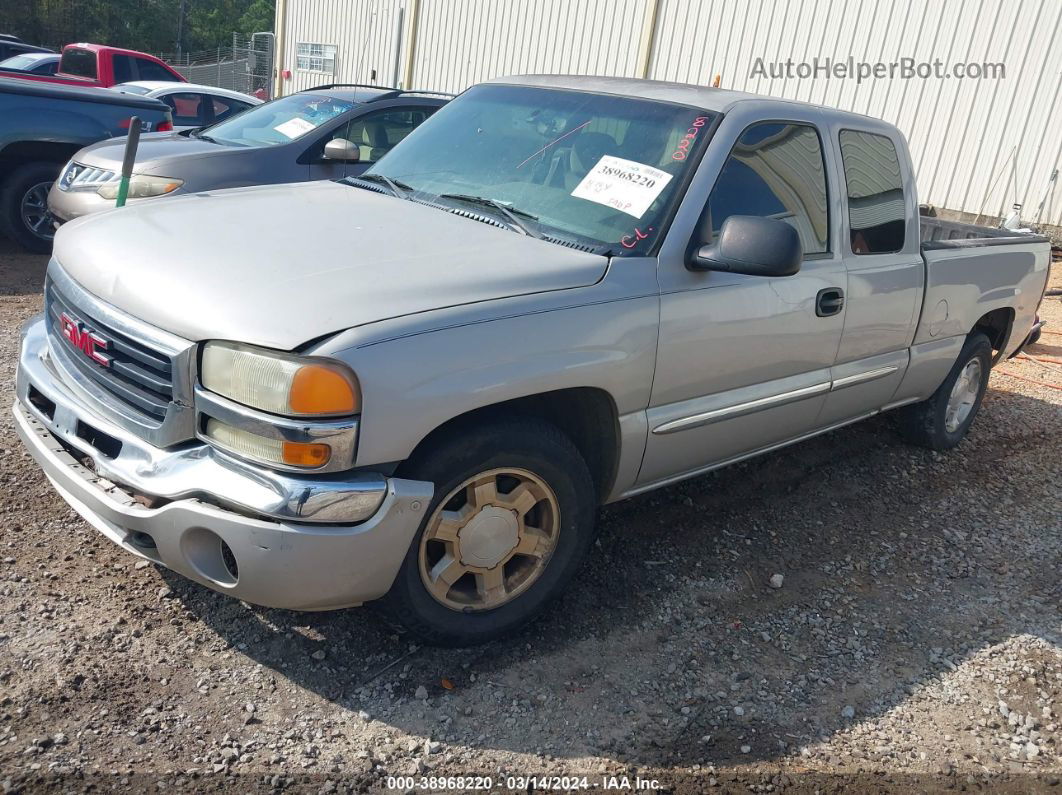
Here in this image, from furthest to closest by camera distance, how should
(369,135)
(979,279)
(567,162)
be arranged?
(369,135), (979,279), (567,162)

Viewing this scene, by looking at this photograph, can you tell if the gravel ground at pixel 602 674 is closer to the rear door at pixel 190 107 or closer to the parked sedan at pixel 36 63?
the rear door at pixel 190 107

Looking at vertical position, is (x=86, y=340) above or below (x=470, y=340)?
below

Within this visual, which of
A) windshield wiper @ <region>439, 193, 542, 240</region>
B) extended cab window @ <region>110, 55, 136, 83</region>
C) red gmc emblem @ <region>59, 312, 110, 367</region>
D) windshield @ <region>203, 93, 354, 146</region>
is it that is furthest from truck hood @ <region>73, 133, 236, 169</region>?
extended cab window @ <region>110, 55, 136, 83</region>

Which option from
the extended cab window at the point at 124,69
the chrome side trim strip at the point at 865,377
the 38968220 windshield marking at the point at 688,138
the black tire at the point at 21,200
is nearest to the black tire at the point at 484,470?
the 38968220 windshield marking at the point at 688,138

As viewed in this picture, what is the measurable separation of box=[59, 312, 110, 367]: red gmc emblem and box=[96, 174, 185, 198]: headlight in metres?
3.98

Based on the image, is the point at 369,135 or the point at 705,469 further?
the point at 369,135

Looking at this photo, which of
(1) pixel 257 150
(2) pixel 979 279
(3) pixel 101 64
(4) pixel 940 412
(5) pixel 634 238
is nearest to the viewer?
(5) pixel 634 238

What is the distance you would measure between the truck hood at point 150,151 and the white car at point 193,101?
5.09 m

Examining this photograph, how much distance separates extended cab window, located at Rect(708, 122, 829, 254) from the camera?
345cm

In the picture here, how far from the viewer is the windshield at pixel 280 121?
7.30m

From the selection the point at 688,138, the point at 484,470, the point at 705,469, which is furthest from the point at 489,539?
the point at 688,138

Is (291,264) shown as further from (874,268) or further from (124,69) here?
(124,69)

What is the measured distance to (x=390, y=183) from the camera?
381cm

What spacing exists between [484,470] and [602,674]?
841 mm
